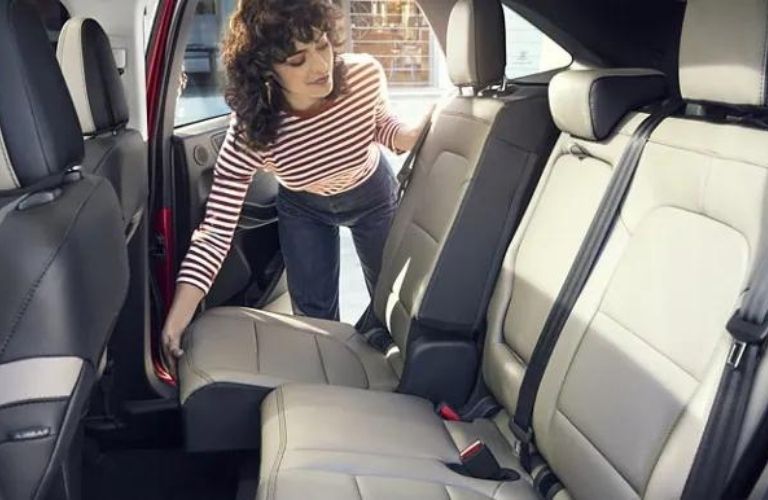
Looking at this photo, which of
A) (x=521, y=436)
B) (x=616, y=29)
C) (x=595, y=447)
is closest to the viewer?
(x=595, y=447)

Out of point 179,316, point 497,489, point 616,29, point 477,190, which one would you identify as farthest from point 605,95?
point 179,316

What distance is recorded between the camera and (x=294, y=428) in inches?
60.7

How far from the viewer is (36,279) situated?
3.97 feet

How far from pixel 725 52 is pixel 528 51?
1207mm

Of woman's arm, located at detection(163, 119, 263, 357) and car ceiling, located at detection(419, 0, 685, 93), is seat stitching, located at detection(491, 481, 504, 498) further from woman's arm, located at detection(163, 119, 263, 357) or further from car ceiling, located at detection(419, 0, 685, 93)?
car ceiling, located at detection(419, 0, 685, 93)

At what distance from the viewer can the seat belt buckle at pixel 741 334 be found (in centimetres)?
104

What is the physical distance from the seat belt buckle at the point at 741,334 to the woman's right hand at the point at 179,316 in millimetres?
1272

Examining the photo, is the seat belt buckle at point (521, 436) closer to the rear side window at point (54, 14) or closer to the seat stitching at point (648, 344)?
the seat stitching at point (648, 344)

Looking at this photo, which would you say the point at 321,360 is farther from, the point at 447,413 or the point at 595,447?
the point at 595,447

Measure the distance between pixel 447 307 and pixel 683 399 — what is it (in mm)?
735

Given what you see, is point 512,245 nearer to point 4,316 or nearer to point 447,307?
point 447,307

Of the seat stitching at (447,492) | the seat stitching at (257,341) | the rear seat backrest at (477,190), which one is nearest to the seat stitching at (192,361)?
the seat stitching at (257,341)

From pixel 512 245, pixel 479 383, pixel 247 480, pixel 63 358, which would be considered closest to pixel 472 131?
pixel 512 245

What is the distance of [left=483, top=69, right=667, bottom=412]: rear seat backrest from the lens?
1.55m
